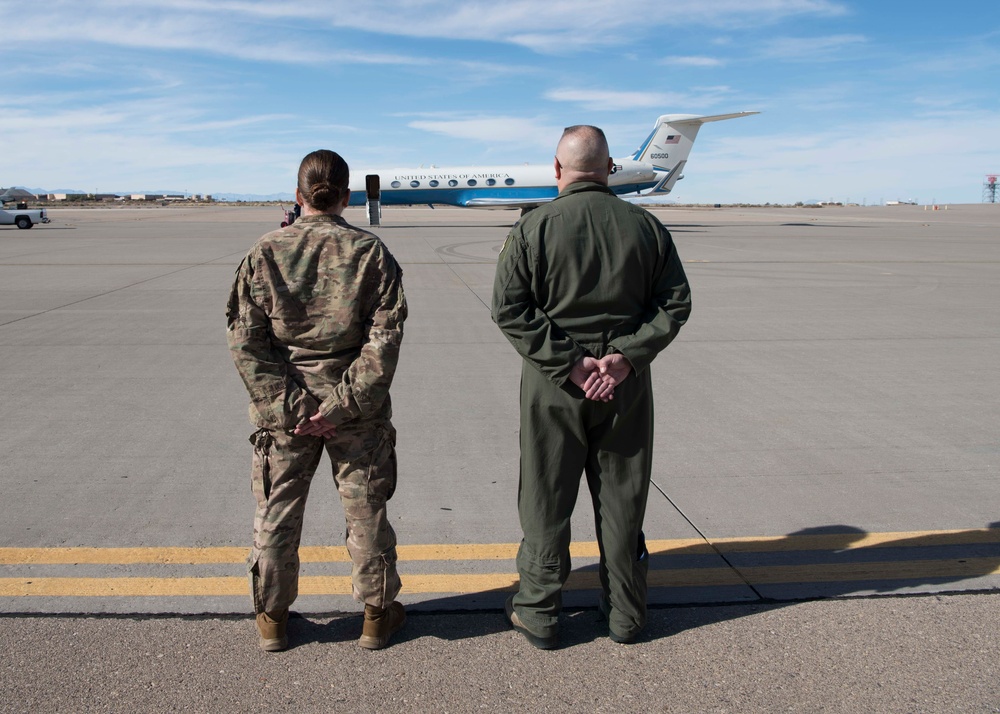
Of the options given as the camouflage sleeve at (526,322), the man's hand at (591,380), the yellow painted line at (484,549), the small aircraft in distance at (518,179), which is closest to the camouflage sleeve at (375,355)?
the camouflage sleeve at (526,322)

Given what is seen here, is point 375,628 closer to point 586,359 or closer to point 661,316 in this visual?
point 586,359

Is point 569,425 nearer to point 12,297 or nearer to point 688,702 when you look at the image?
point 688,702

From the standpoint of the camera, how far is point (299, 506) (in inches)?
119

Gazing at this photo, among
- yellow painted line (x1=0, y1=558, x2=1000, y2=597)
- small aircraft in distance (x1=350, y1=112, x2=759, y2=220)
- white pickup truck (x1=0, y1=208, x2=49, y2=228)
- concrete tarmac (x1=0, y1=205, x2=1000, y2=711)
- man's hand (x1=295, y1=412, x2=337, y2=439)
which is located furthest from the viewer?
Result: small aircraft in distance (x1=350, y1=112, x2=759, y2=220)

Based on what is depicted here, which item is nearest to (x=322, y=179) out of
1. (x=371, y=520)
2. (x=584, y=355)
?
(x=584, y=355)

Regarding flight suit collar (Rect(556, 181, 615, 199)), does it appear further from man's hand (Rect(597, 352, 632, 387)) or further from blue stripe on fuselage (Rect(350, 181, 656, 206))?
blue stripe on fuselage (Rect(350, 181, 656, 206))

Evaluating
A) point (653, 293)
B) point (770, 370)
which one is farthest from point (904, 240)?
point (653, 293)

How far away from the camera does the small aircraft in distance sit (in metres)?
40.5

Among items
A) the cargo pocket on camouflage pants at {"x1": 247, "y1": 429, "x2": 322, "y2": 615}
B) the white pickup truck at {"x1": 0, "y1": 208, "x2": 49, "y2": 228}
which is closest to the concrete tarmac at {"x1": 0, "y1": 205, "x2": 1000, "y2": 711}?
the cargo pocket on camouflage pants at {"x1": 247, "y1": 429, "x2": 322, "y2": 615}

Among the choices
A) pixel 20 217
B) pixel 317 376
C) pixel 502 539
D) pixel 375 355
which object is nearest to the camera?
pixel 375 355

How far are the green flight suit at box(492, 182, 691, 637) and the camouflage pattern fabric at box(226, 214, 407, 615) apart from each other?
1.58ft

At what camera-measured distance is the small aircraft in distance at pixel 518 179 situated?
4053cm

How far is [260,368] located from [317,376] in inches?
7.8

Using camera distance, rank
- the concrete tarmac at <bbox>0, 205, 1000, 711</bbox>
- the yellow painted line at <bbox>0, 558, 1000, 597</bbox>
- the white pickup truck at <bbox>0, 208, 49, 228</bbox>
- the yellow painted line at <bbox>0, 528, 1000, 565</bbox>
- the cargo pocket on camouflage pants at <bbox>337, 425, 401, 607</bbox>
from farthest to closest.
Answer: the white pickup truck at <bbox>0, 208, 49, 228</bbox>
the yellow painted line at <bbox>0, 528, 1000, 565</bbox>
the yellow painted line at <bbox>0, 558, 1000, 597</bbox>
the cargo pocket on camouflage pants at <bbox>337, 425, 401, 607</bbox>
the concrete tarmac at <bbox>0, 205, 1000, 711</bbox>
